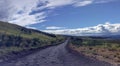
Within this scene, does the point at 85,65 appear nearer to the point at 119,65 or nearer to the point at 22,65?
the point at 119,65

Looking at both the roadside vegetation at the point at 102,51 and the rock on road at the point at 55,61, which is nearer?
the rock on road at the point at 55,61

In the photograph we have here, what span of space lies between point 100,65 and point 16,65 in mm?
Result: 12225

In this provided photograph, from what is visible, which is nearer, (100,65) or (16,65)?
(100,65)

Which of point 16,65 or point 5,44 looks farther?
point 5,44

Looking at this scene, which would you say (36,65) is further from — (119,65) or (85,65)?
(119,65)

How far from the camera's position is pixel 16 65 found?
41.8 m

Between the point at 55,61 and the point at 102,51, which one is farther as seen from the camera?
the point at 102,51

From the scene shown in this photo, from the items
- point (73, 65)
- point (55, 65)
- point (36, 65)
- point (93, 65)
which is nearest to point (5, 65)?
point (36, 65)

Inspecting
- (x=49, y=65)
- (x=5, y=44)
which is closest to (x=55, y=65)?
(x=49, y=65)

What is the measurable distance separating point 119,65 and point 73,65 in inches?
248

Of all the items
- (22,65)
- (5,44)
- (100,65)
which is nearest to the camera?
(100,65)

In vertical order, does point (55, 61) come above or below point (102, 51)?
below

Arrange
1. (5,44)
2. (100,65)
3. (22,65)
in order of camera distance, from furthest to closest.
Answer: (5,44)
(22,65)
(100,65)

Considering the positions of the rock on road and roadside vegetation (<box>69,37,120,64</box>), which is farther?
roadside vegetation (<box>69,37,120,64</box>)
